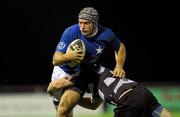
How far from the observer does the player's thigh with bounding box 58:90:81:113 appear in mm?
8516

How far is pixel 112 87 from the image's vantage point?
7.98 metres

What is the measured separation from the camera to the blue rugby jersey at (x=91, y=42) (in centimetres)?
834

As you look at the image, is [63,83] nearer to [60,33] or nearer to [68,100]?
[68,100]

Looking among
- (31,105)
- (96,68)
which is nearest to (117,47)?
(96,68)

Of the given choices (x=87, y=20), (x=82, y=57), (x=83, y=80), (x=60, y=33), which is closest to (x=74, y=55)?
(x=82, y=57)

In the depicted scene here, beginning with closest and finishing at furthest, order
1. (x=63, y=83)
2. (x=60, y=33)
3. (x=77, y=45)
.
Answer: (x=77, y=45)
(x=63, y=83)
(x=60, y=33)

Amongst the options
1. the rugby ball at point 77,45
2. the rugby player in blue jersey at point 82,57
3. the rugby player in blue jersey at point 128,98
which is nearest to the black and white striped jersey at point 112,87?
the rugby player in blue jersey at point 128,98

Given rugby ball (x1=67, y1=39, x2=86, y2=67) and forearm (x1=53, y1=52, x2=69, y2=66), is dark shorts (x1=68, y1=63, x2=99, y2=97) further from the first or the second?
forearm (x1=53, y1=52, x2=69, y2=66)

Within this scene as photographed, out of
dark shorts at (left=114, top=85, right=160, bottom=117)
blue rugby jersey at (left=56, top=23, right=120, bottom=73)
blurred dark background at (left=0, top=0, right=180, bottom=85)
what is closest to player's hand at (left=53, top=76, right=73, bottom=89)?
blue rugby jersey at (left=56, top=23, right=120, bottom=73)

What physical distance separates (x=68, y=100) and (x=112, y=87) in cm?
77

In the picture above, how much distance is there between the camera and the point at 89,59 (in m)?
8.53

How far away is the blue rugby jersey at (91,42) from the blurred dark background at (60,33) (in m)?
9.83

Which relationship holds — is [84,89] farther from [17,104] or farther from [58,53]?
[17,104]

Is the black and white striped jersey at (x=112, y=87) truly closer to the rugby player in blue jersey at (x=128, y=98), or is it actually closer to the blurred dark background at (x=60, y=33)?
the rugby player in blue jersey at (x=128, y=98)
